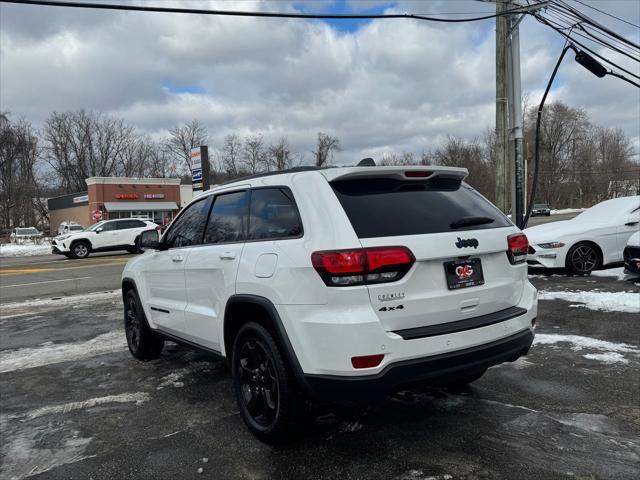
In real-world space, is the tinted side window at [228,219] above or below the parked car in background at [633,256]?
above

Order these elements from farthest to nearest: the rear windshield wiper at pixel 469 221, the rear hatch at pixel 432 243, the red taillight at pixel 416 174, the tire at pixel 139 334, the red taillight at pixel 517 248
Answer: the tire at pixel 139 334, the red taillight at pixel 517 248, the red taillight at pixel 416 174, the rear windshield wiper at pixel 469 221, the rear hatch at pixel 432 243

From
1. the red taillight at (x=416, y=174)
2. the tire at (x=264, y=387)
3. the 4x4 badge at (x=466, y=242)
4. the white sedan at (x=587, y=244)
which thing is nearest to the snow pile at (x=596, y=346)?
the 4x4 badge at (x=466, y=242)

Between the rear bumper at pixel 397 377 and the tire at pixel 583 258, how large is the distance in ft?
25.6

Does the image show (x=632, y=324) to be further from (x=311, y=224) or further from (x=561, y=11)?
(x=561, y=11)

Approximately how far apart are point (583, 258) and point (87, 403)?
9.16 m

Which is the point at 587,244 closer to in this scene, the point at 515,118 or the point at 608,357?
the point at 515,118

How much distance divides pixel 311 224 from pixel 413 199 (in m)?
0.72

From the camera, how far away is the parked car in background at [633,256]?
27.0 ft

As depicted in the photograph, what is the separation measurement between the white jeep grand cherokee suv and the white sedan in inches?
273

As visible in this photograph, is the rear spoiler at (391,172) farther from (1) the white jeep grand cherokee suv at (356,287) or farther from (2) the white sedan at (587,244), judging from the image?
(2) the white sedan at (587,244)

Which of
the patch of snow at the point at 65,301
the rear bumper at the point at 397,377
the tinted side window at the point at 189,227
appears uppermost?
the tinted side window at the point at 189,227

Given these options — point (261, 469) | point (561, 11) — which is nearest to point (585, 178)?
point (561, 11)

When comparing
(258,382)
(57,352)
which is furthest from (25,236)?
(258,382)

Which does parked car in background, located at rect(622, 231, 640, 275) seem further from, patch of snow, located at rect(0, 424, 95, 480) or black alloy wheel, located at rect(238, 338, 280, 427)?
patch of snow, located at rect(0, 424, 95, 480)
